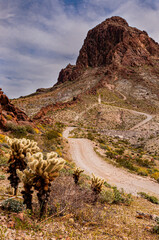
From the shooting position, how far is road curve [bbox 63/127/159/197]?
Result: 10.5m

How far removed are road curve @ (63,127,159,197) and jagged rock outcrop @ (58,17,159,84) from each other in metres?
72.7

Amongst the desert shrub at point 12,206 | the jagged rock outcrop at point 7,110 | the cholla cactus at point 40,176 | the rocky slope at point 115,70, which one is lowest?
the desert shrub at point 12,206

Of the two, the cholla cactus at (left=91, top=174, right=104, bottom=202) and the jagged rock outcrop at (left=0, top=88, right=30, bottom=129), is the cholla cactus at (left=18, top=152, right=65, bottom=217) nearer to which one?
the cholla cactus at (left=91, top=174, right=104, bottom=202)

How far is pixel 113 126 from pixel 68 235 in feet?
141

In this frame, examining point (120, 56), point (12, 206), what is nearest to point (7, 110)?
point (12, 206)

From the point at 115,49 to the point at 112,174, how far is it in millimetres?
98034

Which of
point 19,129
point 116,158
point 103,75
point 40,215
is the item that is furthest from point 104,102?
point 40,215

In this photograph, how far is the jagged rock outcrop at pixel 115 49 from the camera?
88250 mm

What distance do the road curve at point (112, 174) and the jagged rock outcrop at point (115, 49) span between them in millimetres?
72669

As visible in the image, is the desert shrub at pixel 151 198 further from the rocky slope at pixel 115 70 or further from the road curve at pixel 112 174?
the rocky slope at pixel 115 70

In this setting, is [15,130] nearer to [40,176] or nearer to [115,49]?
[40,176]

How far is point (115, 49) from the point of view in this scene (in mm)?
93250

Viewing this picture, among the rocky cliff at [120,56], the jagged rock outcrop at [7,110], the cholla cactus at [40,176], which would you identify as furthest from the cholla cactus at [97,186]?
the rocky cliff at [120,56]

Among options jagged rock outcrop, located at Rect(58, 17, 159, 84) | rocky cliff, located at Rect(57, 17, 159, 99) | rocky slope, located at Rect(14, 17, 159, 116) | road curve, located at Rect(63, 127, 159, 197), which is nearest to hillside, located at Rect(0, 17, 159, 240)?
road curve, located at Rect(63, 127, 159, 197)
